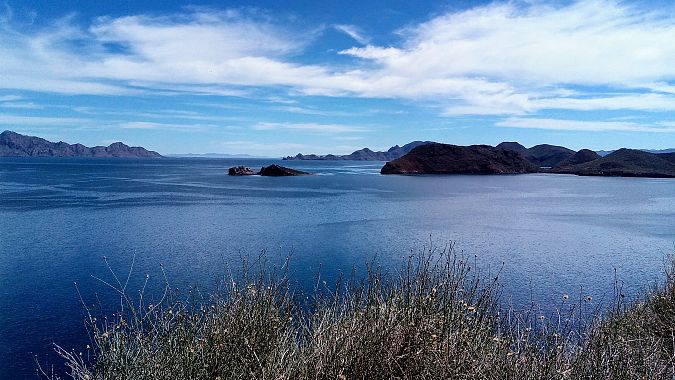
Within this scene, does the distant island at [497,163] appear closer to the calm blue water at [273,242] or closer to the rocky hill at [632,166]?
the rocky hill at [632,166]

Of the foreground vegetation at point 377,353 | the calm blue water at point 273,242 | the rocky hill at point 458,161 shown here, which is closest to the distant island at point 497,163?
the rocky hill at point 458,161

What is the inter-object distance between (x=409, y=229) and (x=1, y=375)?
23.5 meters

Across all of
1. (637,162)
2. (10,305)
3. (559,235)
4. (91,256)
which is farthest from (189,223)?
(637,162)

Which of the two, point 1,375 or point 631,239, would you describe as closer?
point 1,375

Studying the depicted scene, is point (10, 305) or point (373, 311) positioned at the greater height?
point (373, 311)

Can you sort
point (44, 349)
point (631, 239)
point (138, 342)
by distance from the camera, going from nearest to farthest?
point (138, 342)
point (44, 349)
point (631, 239)

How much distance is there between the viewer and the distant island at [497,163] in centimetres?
12244

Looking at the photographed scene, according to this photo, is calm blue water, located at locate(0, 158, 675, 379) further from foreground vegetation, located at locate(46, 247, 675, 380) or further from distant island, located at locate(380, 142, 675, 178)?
distant island, located at locate(380, 142, 675, 178)

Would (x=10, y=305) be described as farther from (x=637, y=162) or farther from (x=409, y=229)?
(x=637, y=162)

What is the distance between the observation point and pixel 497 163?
5512 inches

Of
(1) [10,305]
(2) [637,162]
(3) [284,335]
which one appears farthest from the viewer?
(2) [637,162]

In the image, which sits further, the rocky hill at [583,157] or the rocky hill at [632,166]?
the rocky hill at [583,157]

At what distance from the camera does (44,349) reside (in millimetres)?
12312

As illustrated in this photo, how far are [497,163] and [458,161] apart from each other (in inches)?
486
